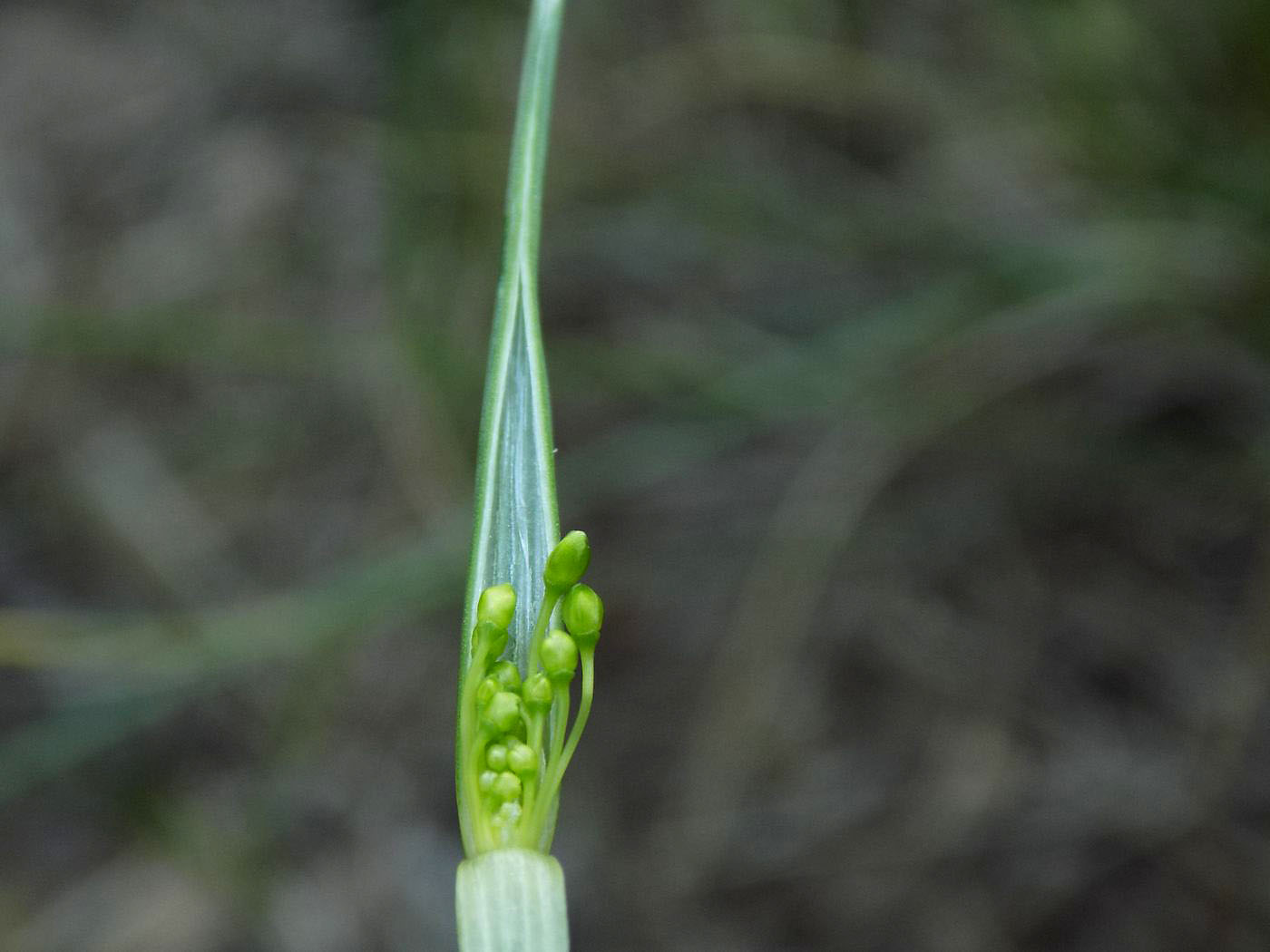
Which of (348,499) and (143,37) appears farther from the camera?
(143,37)

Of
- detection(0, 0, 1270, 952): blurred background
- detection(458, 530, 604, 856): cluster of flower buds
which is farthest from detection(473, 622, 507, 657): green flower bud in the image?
detection(0, 0, 1270, 952): blurred background

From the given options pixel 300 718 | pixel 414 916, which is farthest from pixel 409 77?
pixel 414 916

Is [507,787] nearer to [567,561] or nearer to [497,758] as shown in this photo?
[497,758]

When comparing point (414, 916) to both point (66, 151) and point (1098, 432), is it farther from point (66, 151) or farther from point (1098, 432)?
point (66, 151)

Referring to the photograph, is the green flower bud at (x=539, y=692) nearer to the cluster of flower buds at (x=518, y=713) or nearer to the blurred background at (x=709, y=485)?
the cluster of flower buds at (x=518, y=713)

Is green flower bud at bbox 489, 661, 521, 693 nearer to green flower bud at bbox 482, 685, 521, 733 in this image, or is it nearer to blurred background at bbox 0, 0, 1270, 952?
green flower bud at bbox 482, 685, 521, 733
